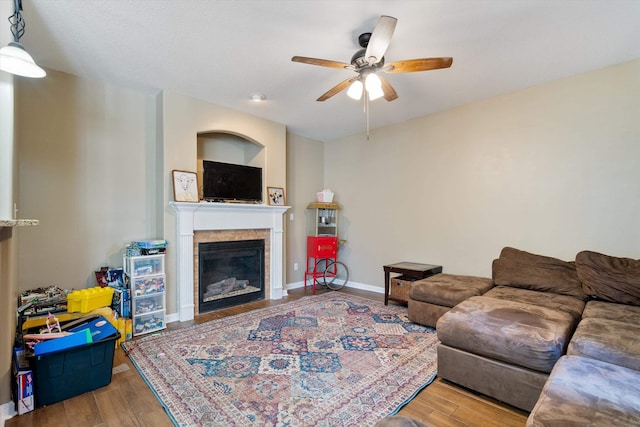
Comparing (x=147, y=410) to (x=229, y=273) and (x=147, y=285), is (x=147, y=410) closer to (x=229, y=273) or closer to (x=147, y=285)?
(x=147, y=285)

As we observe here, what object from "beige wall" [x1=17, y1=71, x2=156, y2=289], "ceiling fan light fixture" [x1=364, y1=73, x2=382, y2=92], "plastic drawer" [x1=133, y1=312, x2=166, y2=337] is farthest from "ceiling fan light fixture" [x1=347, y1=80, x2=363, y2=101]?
"plastic drawer" [x1=133, y1=312, x2=166, y2=337]

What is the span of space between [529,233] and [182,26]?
3940 mm

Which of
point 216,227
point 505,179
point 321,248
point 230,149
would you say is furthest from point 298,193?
point 505,179

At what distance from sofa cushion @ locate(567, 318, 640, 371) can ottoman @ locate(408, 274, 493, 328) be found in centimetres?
109

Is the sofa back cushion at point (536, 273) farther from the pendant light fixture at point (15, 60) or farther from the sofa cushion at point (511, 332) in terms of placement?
the pendant light fixture at point (15, 60)

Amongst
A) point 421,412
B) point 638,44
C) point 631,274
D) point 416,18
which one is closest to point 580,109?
point 638,44

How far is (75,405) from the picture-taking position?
1879 mm

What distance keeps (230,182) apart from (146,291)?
5.36ft

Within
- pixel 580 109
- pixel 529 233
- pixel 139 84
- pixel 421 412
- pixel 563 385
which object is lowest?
pixel 421 412

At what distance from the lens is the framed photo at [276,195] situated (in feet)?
14.2

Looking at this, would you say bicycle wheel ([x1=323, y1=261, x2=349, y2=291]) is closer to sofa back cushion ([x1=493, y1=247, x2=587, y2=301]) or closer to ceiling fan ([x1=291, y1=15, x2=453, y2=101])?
sofa back cushion ([x1=493, y1=247, x2=587, y2=301])

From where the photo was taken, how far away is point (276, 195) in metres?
→ 4.39

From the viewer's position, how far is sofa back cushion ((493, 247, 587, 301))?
2.79 metres

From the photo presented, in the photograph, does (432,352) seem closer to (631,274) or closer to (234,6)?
(631,274)
